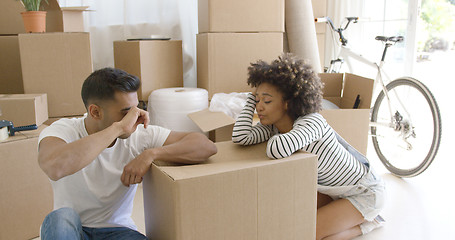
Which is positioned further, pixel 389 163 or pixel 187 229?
pixel 389 163

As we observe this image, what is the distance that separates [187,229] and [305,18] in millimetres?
2261

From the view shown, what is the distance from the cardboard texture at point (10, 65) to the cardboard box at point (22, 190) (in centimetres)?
90

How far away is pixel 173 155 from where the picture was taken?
1.08 m

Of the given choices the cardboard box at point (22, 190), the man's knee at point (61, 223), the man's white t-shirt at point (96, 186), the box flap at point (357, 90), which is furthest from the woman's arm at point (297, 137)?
the cardboard box at point (22, 190)

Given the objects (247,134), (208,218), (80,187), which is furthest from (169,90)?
(208,218)

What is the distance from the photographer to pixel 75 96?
7.11ft

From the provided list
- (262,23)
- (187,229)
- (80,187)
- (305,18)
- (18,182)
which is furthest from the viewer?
(305,18)

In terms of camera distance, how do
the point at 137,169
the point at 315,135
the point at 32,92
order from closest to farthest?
the point at 137,169 < the point at 315,135 < the point at 32,92

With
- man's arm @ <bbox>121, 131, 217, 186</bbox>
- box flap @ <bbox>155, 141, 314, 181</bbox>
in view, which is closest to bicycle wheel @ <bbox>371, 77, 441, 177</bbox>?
box flap @ <bbox>155, 141, 314, 181</bbox>

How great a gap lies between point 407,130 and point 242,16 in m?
1.19

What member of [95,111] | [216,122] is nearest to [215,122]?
[216,122]

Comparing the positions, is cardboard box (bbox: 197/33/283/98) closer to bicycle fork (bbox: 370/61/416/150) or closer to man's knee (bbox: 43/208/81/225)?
bicycle fork (bbox: 370/61/416/150)

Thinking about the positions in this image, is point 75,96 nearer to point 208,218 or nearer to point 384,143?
point 208,218

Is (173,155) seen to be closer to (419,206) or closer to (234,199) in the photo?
(234,199)
